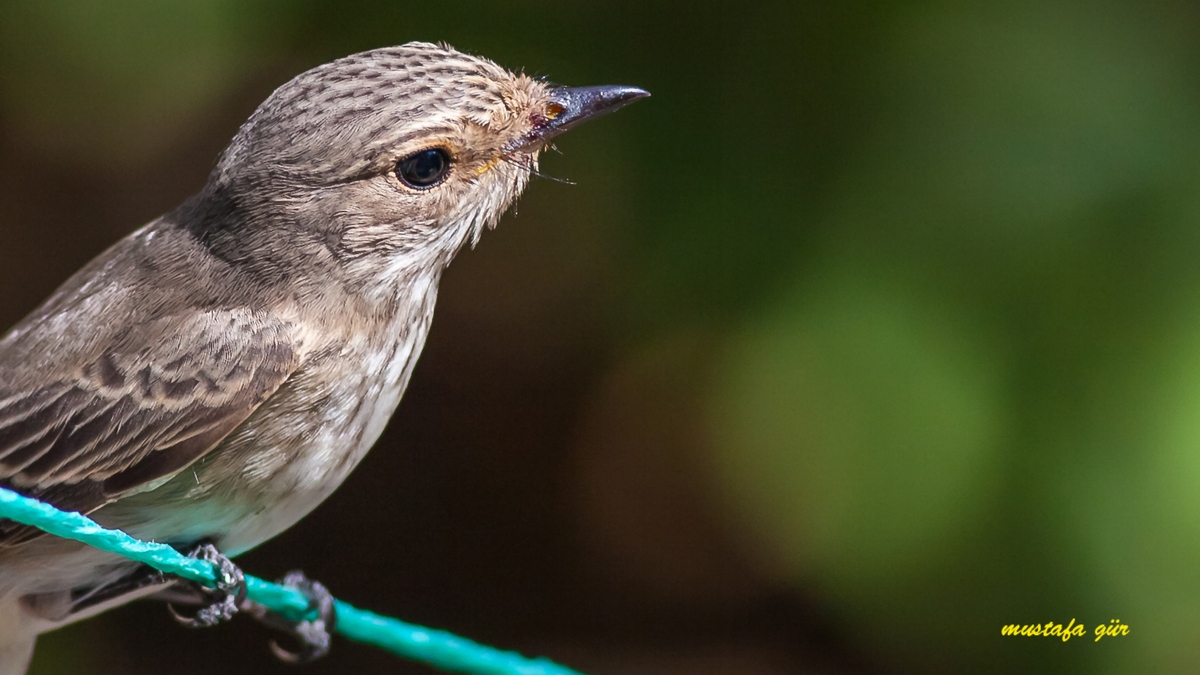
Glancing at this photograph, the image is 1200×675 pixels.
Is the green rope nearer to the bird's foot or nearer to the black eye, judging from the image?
the bird's foot

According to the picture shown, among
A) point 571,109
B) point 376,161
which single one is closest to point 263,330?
point 376,161

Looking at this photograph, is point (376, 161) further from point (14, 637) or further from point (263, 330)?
point (14, 637)

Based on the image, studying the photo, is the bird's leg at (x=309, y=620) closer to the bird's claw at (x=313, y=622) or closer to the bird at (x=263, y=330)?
the bird's claw at (x=313, y=622)

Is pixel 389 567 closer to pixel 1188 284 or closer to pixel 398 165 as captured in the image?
pixel 398 165

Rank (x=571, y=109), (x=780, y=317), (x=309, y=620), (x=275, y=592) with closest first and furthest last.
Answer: (x=275, y=592) → (x=571, y=109) → (x=309, y=620) → (x=780, y=317)

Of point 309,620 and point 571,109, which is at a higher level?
point 571,109

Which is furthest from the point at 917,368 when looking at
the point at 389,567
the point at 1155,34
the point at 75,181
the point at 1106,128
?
the point at 75,181
